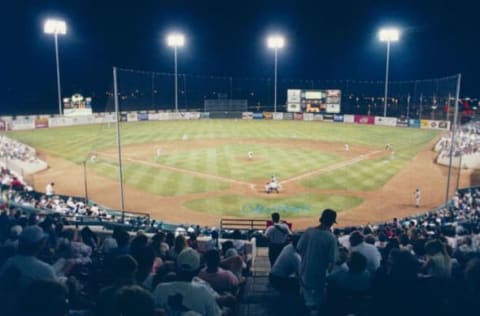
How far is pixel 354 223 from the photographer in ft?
82.1

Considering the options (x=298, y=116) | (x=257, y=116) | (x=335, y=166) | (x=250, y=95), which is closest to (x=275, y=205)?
(x=335, y=166)

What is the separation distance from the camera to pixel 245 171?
3775 cm

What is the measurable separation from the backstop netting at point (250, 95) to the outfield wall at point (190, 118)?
194 centimetres

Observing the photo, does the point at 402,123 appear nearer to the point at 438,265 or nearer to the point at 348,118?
the point at 348,118

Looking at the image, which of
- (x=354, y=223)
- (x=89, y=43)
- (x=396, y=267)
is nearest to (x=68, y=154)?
(x=354, y=223)

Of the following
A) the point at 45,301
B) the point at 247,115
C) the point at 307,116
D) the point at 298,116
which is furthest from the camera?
the point at 247,115

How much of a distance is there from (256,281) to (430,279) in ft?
12.4

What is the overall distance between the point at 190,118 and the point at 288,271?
241 ft

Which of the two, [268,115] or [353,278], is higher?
[353,278]

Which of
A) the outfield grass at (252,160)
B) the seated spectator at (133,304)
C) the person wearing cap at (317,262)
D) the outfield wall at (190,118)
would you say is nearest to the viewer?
the seated spectator at (133,304)

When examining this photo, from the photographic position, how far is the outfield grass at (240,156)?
29656 mm

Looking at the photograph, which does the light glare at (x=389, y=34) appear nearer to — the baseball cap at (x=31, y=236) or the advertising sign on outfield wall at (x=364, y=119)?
the advertising sign on outfield wall at (x=364, y=119)

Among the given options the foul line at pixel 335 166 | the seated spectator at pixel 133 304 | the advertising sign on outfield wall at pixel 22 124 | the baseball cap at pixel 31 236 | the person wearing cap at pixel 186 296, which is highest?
the seated spectator at pixel 133 304

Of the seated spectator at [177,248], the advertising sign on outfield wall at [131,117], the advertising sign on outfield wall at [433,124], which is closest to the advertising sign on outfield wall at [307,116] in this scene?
the advertising sign on outfield wall at [433,124]
